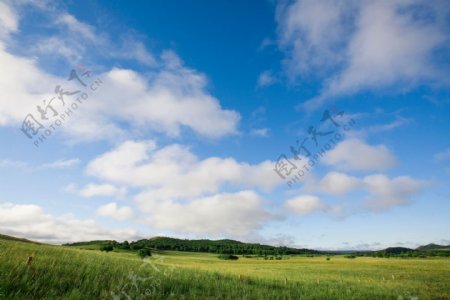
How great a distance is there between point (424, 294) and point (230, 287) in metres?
11.9

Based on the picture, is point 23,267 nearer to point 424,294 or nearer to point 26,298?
point 26,298

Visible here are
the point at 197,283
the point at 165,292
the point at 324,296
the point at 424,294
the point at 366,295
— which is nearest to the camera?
the point at 165,292

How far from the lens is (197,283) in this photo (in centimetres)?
1223

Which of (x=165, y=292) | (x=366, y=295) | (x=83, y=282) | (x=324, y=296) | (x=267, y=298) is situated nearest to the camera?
(x=83, y=282)

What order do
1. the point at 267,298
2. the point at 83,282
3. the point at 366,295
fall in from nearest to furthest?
1. the point at 83,282
2. the point at 267,298
3. the point at 366,295

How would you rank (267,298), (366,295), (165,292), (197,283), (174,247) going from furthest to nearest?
(174,247), (366,295), (197,283), (267,298), (165,292)

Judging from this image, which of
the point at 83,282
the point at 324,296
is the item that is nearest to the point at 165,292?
the point at 83,282

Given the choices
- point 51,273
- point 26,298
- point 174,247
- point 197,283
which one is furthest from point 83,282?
point 174,247

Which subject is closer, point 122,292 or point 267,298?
point 122,292

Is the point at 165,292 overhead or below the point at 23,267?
below

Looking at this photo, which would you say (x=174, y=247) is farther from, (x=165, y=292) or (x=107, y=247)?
(x=165, y=292)

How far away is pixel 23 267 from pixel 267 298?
24.5ft

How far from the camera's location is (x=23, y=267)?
8.41m

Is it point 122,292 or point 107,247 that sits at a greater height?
point 107,247
